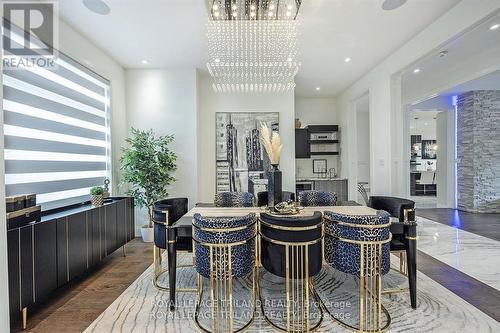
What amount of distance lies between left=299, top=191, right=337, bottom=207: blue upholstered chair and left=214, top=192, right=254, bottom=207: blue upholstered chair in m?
0.73

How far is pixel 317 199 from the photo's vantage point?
→ 351 cm

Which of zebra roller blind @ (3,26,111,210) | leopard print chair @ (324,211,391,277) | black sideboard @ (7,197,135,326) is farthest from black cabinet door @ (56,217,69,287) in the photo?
leopard print chair @ (324,211,391,277)

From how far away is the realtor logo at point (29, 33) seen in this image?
2609 millimetres

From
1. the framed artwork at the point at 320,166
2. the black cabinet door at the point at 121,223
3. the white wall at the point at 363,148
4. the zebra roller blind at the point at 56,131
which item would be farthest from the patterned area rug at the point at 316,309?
the white wall at the point at 363,148

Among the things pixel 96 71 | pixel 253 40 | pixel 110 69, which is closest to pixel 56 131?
pixel 96 71

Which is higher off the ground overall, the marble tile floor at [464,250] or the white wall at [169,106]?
the white wall at [169,106]

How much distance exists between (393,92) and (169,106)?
4.11 meters

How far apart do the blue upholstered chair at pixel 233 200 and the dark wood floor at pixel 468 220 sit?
14.2 feet

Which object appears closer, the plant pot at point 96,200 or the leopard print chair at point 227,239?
the leopard print chair at point 227,239

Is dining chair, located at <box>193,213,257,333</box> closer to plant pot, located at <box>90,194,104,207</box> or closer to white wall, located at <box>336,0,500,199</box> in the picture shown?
plant pot, located at <box>90,194,104,207</box>

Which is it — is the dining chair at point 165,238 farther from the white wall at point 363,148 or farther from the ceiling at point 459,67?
the white wall at point 363,148

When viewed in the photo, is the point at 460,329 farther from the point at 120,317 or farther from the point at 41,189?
the point at 41,189

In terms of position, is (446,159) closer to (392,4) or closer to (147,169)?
(392,4)

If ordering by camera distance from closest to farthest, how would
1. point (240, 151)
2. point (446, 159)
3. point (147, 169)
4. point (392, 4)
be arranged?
point (392, 4)
point (147, 169)
point (240, 151)
point (446, 159)
